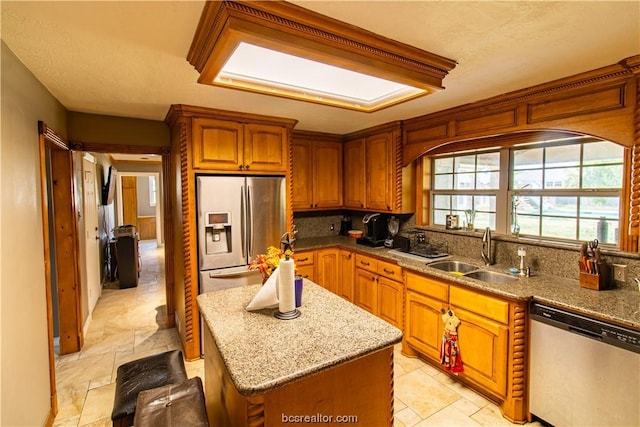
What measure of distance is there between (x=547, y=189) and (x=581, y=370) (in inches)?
55.4

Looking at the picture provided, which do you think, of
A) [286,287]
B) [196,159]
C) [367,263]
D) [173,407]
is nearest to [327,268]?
[367,263]

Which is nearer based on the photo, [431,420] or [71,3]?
[71,3]

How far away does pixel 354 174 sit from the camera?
4168mm

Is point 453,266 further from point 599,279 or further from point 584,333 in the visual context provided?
point 584,333

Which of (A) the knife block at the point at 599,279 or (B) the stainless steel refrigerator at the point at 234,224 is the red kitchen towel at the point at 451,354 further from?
(B) the stainless steel refrigerator at the point at 234,224

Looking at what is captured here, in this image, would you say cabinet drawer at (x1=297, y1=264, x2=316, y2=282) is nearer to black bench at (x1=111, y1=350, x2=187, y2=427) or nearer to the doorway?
black bench at (x1=111, y1=350, x2=187, y2=427)

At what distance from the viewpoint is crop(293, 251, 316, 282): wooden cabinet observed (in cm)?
365

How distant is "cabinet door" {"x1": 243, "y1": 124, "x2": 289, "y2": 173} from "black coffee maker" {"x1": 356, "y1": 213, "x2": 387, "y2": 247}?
1.24m

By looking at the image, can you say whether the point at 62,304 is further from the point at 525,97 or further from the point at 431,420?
the point at 525,97

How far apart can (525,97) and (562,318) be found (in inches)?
62.6

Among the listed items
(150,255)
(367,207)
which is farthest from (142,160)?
(367,207)

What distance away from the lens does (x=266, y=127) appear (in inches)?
129

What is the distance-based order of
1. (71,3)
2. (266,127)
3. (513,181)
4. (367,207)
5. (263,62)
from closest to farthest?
(71,3)
(263,62)
(513,181)
(266,127)
(367,207)

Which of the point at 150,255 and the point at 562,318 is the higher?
the point at 562,318
